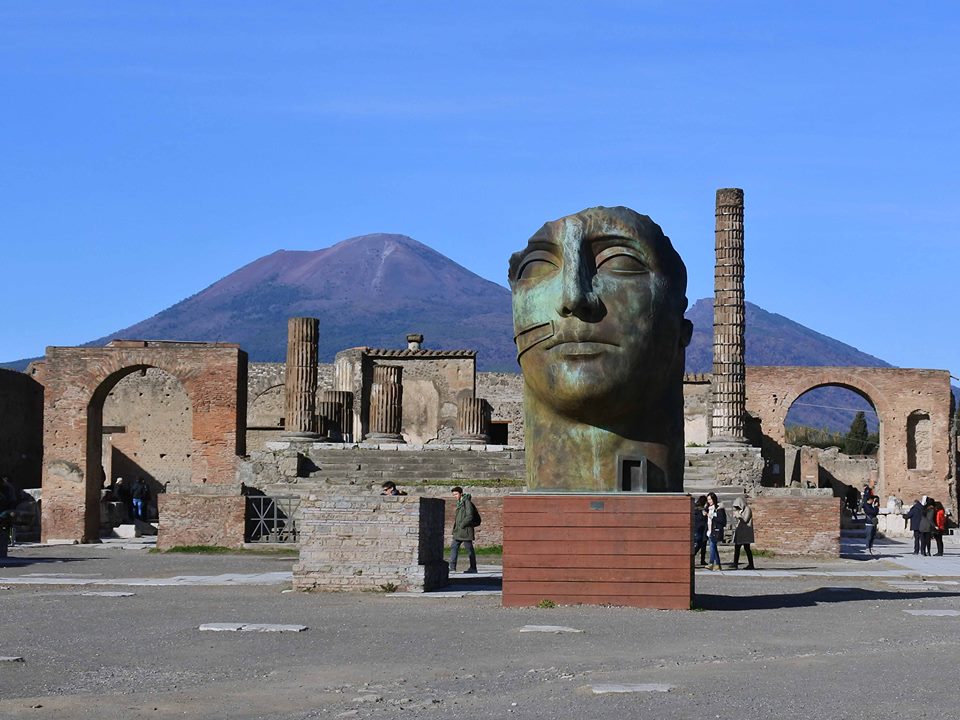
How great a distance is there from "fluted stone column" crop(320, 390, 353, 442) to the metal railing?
39.6ft

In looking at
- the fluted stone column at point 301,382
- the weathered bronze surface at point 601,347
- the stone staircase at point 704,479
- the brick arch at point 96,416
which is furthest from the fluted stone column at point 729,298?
the weathered bronze surface at point 601,347

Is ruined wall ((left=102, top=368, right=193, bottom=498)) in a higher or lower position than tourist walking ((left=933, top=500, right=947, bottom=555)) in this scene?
higher

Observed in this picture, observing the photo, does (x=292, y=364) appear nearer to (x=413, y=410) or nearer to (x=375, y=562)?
(x=413, y=410)

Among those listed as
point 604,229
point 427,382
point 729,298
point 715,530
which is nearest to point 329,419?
point 729,298

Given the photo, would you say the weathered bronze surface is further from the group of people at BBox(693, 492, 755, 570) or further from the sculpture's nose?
the group of people at BBox(693, 492, 755, 570)

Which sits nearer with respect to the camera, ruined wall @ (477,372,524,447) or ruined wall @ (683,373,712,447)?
ruined wall @ (683,373,712,447)

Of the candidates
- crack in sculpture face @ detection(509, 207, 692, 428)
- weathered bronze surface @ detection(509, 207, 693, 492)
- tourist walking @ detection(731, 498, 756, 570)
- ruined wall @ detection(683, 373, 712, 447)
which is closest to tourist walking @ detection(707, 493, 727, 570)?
tourist walking @ detection(731, 498, 756, 570)

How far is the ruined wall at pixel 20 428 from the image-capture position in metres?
37.9

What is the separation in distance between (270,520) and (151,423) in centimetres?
1967

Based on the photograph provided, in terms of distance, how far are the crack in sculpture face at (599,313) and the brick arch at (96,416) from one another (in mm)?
17188

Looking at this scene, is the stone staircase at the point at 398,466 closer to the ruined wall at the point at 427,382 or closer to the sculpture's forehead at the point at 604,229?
the sculpture's forehead at the point at 604,229

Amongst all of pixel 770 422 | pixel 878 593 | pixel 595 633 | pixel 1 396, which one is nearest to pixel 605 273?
pixel 595 633

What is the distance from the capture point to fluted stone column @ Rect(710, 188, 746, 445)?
111 ft

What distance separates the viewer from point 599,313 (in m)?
14.0
